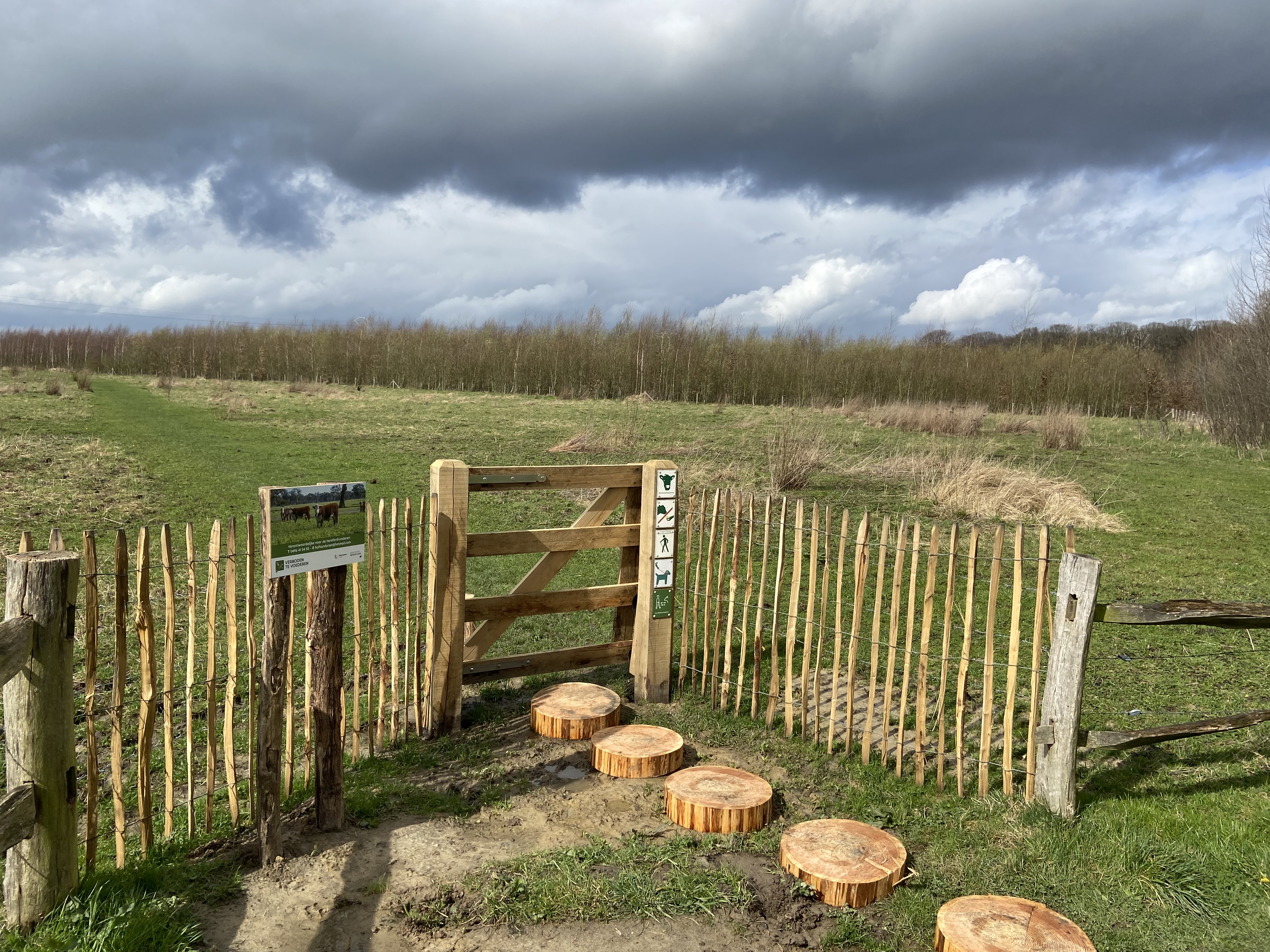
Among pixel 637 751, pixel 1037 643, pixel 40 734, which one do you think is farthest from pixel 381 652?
pixel 1037 643

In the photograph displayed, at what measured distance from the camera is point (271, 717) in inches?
132

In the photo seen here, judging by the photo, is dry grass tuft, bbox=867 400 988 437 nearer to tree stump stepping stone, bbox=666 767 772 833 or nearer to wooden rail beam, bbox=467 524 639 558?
wooden rail beam, bbox=467 524 639 558

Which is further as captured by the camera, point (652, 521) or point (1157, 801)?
point (652, 521)

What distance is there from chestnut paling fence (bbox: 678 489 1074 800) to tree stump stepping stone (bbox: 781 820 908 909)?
688 millimetres

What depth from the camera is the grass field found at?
3.31m

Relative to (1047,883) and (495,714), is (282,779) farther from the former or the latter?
→ (1047,883)

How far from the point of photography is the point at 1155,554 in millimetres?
9578

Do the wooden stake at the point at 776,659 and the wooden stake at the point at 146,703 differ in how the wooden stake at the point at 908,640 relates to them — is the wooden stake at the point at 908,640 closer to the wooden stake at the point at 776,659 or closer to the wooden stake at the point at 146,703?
the wooden stake at the point at 776,659

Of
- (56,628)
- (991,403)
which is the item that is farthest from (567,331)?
(56,628)

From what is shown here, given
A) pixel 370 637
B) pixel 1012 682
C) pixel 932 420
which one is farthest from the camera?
pixel 932 420

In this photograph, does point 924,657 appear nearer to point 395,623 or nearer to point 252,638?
point 395,623

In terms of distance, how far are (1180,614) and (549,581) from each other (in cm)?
332

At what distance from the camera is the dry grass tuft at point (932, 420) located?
20609 mm

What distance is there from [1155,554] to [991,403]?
23.2 meters
